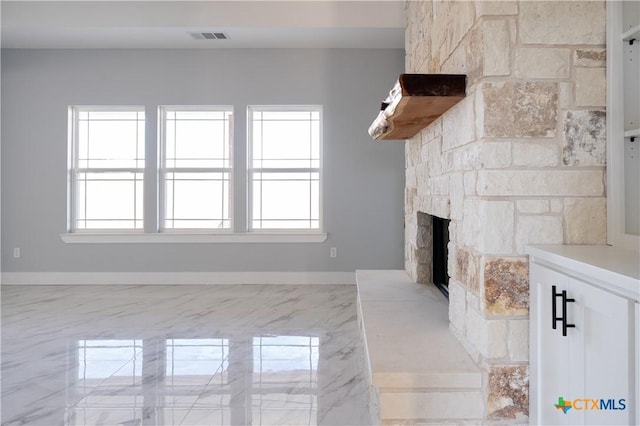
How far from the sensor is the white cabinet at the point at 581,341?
3.56ft

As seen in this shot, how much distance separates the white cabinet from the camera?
1.08m

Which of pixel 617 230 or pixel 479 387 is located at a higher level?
pixel 617 230

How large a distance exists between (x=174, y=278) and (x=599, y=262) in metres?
5.08

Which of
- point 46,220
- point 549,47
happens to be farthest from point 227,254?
point 549,47

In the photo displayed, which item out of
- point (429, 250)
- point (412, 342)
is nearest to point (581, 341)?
point (412, 342)

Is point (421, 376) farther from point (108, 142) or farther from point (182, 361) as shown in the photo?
point (108, 142)

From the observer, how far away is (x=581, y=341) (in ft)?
4.25

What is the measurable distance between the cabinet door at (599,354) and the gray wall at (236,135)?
4.14 meters

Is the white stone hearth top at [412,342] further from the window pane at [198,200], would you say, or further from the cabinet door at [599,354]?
the window pane at [198,200]

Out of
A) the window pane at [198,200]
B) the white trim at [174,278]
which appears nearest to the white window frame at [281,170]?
the window pane at [198,200]

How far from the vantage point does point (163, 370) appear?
2717 millimetres

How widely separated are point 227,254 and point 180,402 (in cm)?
330

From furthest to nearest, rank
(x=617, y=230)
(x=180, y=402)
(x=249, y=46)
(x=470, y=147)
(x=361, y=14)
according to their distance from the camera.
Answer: (x=249, y=46) < (x=361, y=14) < (x=180, y=402) < (x=470, y=147) < (x=617, y=230)

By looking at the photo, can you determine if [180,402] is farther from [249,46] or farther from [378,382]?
[249,46]
